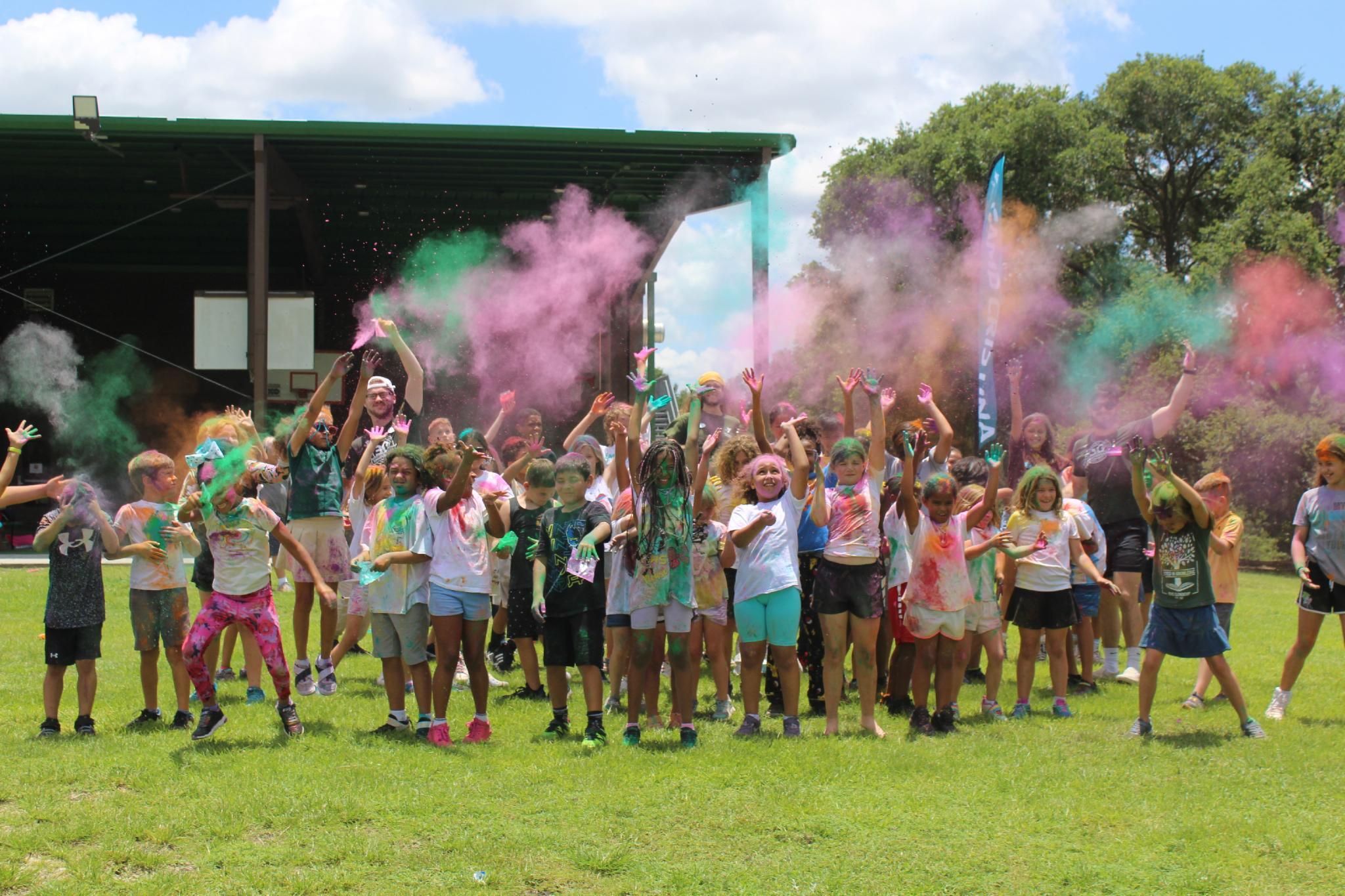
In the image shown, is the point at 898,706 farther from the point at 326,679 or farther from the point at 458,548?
the point at 326,679

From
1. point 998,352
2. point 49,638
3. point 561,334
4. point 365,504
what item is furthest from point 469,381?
point 49,638

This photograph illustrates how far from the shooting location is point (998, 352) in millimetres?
25438

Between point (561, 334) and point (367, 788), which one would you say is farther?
point (561, 334)

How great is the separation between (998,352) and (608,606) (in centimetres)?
2085

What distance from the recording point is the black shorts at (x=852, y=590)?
20.5 ft

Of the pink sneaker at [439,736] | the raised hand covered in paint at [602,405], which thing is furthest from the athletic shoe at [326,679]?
the raised hand covered in paint at [602,405]

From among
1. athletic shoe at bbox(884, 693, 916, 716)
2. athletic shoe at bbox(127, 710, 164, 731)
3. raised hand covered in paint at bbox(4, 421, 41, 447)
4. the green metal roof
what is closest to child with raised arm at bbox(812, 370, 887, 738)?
athletic shoe at bbox(884, 693, 916, 716)

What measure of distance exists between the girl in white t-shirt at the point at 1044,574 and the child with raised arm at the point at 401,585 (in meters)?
3.50

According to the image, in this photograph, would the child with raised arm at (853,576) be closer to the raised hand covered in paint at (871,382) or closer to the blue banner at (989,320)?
the raised hand covered in paint at (871,382)

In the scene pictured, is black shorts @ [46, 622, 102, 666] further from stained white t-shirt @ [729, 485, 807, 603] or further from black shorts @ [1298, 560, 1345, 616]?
black shorts @ [1298, 560, 1345, 616]

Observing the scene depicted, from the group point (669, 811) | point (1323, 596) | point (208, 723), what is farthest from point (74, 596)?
point (1323, 596)

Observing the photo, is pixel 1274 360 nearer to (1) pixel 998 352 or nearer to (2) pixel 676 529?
(1) pixel 998 352

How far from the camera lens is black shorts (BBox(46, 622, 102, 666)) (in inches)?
232

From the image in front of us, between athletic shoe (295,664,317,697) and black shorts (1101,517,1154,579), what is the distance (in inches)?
218
